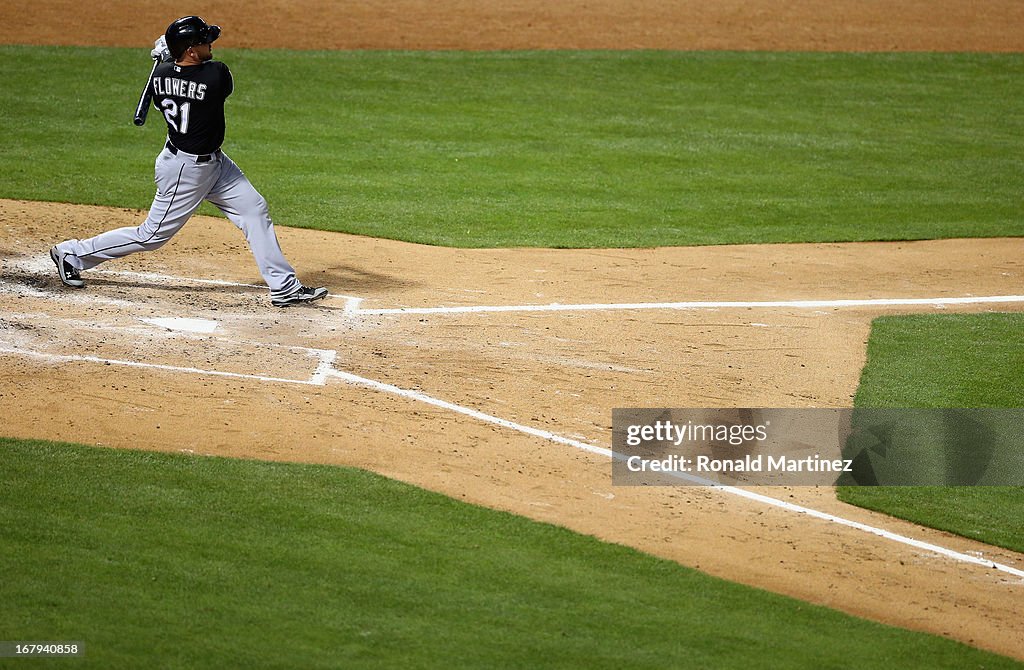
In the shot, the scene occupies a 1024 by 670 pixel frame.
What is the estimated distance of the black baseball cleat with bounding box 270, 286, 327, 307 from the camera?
9062 mm

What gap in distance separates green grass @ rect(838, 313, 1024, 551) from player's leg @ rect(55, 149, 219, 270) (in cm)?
496

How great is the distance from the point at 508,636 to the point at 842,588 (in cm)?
175

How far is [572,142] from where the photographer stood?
49.0 ft

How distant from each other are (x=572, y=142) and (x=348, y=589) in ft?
33.9

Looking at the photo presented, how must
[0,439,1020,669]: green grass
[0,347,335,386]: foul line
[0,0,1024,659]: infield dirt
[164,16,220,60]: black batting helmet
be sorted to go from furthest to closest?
[164,16,220,60]: black batting helmet → [0,347,335,386]: foul line → [0,0,1024,659]: infield dirt → [0,439,1020,669]: green grass

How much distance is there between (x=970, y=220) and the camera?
12.7m

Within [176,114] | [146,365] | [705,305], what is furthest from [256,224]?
[705,305]

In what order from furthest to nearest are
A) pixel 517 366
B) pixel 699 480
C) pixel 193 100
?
1. pixel 193 100
2. pixel 517 366
3. pixel 699 480

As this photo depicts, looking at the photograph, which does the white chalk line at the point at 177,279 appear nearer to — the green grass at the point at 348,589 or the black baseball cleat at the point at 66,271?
the black baseball cleat at the point at 66,271

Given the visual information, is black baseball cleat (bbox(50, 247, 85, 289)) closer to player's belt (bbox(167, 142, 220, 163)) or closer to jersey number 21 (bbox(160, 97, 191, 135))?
player's belt (bbox(167, 142, 220, 163))

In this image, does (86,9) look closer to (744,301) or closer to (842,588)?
(744,301)

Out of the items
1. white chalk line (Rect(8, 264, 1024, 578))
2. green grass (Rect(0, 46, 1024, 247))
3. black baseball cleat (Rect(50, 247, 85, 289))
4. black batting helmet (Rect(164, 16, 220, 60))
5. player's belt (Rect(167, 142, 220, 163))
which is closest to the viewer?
white chalk line (Rect(8, 264, 1024, 578))

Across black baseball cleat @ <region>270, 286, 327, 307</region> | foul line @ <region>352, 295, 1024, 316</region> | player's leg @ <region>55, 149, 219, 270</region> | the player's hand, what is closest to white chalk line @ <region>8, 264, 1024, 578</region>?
foul line @ <region>352, 295, 1024, 316</region>

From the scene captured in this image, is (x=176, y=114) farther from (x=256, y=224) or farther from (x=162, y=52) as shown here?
(x=256, y=224)
